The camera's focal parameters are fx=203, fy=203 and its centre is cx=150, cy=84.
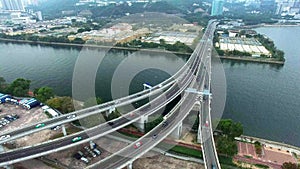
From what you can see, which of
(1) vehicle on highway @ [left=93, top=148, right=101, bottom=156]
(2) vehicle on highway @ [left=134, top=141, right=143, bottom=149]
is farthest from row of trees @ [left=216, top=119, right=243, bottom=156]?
(1) vehicle on highway @ [left=93, top=148, right=101, bottom=156]

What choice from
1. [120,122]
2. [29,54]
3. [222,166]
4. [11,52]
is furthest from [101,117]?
[11,52]

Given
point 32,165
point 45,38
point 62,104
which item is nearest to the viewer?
point 32,165

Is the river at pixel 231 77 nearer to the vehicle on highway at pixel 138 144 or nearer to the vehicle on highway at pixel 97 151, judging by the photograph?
the vehicle on highway at pixel 97 151

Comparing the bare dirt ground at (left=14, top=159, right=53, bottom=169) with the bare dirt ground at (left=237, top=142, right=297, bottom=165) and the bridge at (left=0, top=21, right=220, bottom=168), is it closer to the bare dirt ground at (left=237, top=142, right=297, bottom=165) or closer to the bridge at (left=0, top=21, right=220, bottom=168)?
the bridge at (left=0, top=21, right=220, bottom=168)

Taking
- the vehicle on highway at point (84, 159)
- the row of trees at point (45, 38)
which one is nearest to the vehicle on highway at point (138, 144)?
the vehicle on highway at point (84, 159)

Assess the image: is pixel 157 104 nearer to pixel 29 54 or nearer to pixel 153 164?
pixel 153 164

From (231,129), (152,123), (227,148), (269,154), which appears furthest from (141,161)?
(269,154)

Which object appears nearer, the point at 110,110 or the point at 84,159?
the point at 84,159

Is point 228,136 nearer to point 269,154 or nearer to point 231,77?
point 269,154

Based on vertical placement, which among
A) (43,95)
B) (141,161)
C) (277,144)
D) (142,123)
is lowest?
(277,144)
